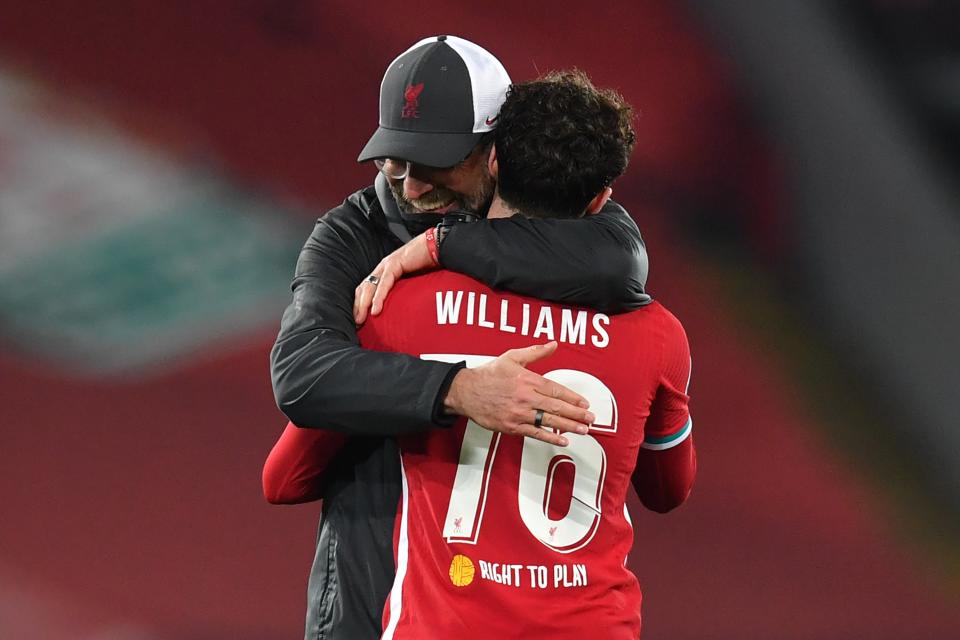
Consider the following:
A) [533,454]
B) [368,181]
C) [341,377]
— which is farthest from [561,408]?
[368,181]

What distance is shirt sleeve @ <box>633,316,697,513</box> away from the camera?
1.41 metres

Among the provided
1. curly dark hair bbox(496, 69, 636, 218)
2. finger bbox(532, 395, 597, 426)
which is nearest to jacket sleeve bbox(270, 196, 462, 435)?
finger bbox(532, 395, 597, 426)

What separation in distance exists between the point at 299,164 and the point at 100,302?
67cm

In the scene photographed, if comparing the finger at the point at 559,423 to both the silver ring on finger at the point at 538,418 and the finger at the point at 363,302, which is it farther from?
the finger at the point at 363,302

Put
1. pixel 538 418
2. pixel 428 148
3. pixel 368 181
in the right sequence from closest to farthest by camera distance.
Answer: pixel 538 418
pixel 428 148
pixel 368 181

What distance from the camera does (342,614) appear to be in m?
1.45

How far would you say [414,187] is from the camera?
1.48 meters

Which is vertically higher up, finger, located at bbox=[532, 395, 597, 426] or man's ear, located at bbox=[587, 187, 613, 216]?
man's ear, located at bbox=[587, 187, 613, 216]

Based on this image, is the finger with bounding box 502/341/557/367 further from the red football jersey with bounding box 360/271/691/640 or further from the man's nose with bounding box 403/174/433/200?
the man's nose with bounding box 403/174/433/200

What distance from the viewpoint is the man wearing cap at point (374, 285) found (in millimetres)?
1244

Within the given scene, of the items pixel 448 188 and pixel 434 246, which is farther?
pixel 448 188

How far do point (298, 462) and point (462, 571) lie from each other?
27 cm

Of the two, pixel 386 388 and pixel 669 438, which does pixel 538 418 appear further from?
pixel 669 438

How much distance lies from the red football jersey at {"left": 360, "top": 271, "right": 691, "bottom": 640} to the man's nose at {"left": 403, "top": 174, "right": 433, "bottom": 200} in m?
0.17
